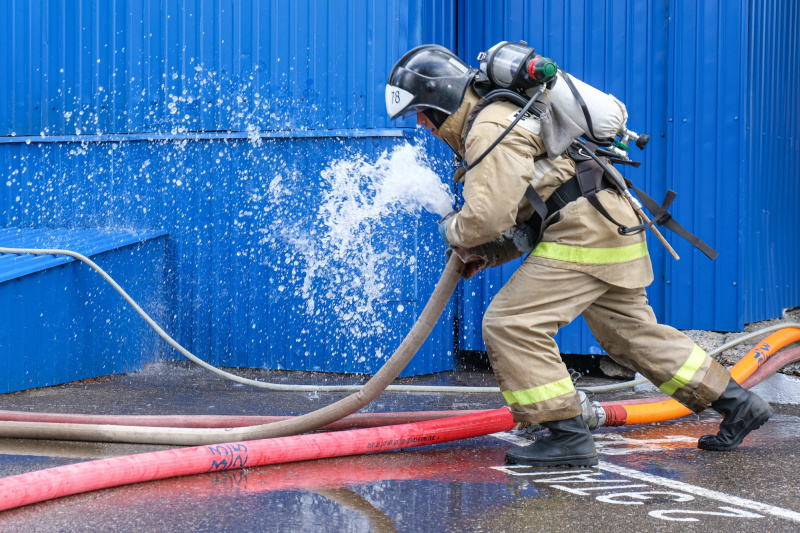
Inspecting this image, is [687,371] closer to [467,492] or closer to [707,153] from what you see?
[467,492]

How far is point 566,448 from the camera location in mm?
3355

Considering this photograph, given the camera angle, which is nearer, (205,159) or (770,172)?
(770,172)

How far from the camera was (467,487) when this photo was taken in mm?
3098

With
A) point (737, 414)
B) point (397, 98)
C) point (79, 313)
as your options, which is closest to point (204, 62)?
point (79, 313)

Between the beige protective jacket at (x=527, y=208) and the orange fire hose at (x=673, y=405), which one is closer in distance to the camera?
the beige protective jacket at (x=527, y=208)

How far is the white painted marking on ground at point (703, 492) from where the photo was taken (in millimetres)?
2738

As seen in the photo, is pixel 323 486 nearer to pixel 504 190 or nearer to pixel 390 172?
pixel 504 190

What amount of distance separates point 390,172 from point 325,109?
0.65 meters

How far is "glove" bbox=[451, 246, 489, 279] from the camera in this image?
11.4 ft

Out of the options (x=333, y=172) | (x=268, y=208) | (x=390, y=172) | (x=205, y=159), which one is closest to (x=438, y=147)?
(x=390, y=172)

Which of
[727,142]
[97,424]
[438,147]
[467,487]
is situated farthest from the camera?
[438,147]

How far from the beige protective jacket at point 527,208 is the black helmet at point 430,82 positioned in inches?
2.2

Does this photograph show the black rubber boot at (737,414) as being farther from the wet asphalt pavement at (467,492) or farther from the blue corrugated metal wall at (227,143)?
the blue corrugated metal wall at (227,143)

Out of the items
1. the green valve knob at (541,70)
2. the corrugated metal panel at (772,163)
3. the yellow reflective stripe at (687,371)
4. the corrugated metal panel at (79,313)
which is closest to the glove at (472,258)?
the green valve knob at (541,70)
